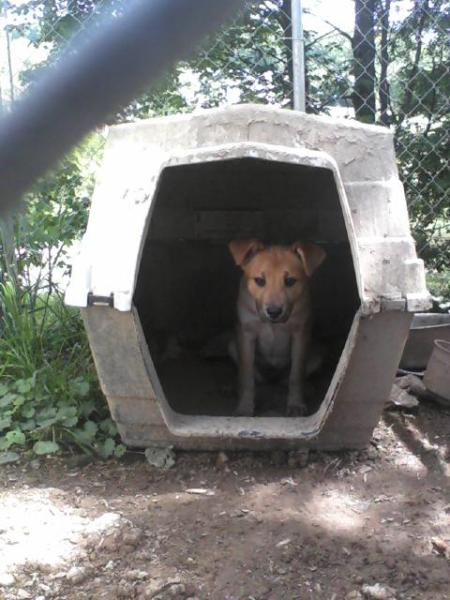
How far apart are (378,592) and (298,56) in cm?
281

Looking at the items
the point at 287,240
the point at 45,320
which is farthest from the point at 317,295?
the point at 45,320

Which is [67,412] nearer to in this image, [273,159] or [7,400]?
[7,400]

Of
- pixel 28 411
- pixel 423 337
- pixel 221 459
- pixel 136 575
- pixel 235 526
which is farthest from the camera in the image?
pixel 423 337

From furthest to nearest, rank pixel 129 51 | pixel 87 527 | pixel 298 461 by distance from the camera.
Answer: pixel 298 461 → pixel 87 527 → pixel 129 51

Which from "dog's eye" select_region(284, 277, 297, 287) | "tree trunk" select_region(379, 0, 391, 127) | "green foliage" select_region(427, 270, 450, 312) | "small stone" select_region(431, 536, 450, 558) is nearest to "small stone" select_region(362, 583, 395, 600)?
"small stone" select_region(431, 536, 450, 558)

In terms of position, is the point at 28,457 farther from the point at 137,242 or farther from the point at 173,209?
the point at 173,209

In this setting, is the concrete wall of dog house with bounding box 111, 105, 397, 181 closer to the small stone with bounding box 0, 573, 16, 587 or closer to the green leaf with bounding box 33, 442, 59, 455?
the green leaf with bounding box 33, 442, 59, 455

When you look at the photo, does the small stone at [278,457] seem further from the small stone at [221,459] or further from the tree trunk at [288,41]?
the tree trunk at [288,41]

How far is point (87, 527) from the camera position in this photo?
2.64 meters

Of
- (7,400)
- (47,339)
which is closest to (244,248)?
(47,339)

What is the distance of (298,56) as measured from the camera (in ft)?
12.7

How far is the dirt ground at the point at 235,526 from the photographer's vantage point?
228 cm

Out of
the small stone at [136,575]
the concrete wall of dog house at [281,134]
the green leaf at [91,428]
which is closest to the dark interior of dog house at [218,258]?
the green leaf at [91,428]

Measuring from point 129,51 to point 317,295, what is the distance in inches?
159
